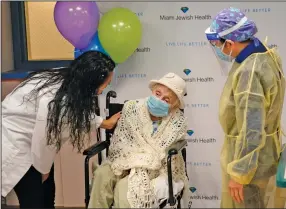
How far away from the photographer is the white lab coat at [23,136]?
6.37 feet

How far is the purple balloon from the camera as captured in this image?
2043 millimetres

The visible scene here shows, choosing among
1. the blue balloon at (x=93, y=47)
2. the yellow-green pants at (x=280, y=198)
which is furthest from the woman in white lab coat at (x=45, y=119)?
the yellow-green pants at (x=280, y=198)

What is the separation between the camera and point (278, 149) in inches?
68.7

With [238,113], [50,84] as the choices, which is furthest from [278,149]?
[50,84]

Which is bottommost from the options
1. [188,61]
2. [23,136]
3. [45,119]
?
[23,136]

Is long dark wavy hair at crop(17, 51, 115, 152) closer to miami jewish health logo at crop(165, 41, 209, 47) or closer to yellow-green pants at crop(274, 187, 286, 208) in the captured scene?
miami jewish health logo at crop(165, 41, 209, 47)

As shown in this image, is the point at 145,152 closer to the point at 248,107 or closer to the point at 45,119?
the point at 45,119

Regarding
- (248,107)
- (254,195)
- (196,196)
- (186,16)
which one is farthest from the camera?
(196,196)

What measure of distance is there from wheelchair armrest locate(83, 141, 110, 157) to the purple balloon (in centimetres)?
55

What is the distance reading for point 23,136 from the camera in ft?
6.62

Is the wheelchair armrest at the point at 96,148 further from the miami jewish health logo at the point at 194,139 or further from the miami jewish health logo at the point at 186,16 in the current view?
the miami jewish health logo at the point at 186,16

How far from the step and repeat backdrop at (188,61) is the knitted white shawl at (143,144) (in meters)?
0.14

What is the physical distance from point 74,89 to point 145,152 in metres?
0.51

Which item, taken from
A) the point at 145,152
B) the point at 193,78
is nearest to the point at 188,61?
the point at 193,78
